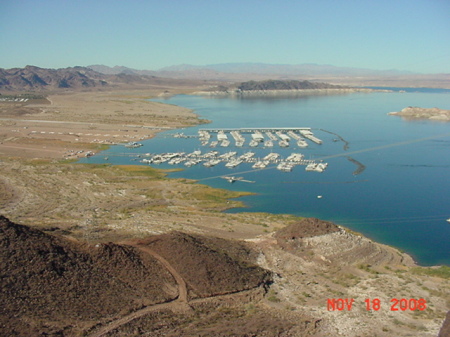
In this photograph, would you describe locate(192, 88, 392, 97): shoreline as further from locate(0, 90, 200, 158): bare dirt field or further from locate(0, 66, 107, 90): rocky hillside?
locate(0, 90, 200, 158): bare dirt field

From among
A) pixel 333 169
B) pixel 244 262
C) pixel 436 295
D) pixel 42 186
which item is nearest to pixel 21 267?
pixel 244 262

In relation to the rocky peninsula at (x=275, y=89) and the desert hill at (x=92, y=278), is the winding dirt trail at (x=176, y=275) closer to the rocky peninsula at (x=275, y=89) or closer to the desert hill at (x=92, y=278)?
the desert hill at (x=92, y=278)

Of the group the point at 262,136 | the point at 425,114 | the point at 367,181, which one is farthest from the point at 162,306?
the point at 425,114

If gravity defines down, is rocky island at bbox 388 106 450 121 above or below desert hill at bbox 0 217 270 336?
above

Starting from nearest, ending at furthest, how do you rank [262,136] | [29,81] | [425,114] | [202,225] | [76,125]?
[202,225] → [262,136] → [76,125] → [425,114] → [29,81]

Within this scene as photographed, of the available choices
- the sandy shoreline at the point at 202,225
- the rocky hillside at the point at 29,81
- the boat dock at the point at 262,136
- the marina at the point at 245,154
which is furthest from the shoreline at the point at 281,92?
the sandy shoreline at the point at 202,225

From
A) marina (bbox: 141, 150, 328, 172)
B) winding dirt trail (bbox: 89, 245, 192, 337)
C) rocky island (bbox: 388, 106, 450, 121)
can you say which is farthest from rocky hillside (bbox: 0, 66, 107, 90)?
winding dirt trail (bbox: 89, 245, 192, 337)

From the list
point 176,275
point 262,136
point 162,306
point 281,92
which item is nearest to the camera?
point 162,306

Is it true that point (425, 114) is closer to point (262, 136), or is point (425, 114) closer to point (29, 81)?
point (262, 136)

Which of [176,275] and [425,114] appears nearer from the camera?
[176,275]

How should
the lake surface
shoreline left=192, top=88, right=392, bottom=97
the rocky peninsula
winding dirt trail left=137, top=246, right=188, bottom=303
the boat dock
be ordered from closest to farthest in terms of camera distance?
winding dirt trail left=137, top=246, right=188, bottom=303 < the lake surface < the boat dock < shoreline left=192, top=88, right=392, bottom=97 < the rocky peninsula

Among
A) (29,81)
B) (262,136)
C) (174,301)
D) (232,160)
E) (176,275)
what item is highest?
(29,81)

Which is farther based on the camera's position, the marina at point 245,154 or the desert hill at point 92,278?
the marina at point 245,154

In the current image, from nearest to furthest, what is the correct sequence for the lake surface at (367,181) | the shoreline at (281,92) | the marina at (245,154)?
the lake surface at (367,181) → the marina at (245,154) → the shoreline at (281,92)
